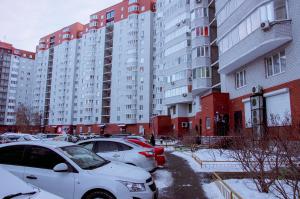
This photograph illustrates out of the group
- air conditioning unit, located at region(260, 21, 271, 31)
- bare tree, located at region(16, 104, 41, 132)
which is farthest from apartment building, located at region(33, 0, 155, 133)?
air conditioning unit, located at region(260, 21, 271, 31)

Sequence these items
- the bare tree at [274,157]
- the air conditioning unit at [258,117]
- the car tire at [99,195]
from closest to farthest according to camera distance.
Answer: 1. the car tire at [99,195]
2. the bare tree at [274,157]
3. the air conditioning unit at [258,117]

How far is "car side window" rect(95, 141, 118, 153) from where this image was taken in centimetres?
975

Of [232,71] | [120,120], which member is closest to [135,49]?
[120,120]

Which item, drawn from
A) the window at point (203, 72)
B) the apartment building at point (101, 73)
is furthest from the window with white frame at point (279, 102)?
the apartment building at point (101, 73)

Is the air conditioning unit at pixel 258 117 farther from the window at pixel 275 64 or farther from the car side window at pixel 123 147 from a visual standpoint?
the car side window at pixel 123 147

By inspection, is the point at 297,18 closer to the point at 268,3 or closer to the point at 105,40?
the point at 268,3

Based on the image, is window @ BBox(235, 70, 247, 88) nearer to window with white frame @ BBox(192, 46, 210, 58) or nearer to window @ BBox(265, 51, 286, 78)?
window @ BBox(265, 51, 286, 78)

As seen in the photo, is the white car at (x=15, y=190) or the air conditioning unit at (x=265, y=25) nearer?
the white car at (x=15, y=190)

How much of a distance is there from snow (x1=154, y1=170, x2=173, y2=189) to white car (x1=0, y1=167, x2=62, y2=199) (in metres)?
6.35

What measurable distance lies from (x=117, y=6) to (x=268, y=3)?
6589 centimetres

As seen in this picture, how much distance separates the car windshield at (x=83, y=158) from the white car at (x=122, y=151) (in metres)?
2.79

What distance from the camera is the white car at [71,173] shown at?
5395 millimetres

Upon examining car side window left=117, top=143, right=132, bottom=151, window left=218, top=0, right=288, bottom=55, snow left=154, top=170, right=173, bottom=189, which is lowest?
snow left=154, top=170, right=173, bottom=189

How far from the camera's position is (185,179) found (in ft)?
34.5
